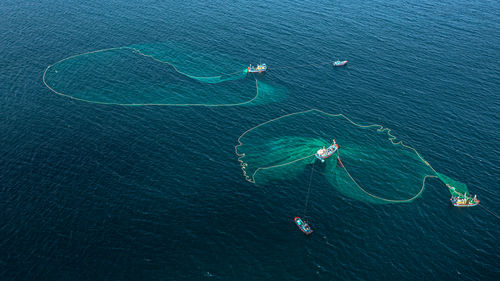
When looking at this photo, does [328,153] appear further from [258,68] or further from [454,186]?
[258,68]

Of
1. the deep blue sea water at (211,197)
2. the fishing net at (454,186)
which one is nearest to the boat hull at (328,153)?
the deep blue sea water at (211,197)

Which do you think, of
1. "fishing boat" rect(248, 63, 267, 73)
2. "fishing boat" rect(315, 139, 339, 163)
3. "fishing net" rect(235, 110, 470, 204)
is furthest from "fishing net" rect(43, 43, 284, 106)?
"fishing boat" rect(315, 139, 339, 163)

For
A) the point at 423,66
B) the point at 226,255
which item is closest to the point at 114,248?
the point at 226,255

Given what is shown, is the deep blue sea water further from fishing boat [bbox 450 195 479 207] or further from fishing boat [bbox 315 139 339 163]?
fishing boat [bbox 315 139 339 163]

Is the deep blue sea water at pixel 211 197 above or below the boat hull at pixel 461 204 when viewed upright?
below

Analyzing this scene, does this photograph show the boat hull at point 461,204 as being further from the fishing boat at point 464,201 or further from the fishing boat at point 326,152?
the fishing boat at point 326,152

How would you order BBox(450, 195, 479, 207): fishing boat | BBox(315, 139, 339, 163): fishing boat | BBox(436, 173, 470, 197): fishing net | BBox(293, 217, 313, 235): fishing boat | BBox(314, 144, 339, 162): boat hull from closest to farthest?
1. BBox(293, 217, 313, 235): fishing boat
2. BBox(450, 195, 479, 207): fishing boat
3. BBox(436, 173, 470, 197): fishing net
4. BBox(314, 144, 339, 162): boat hull
5. BBox(315, 139, 339, 163): fishing boat
